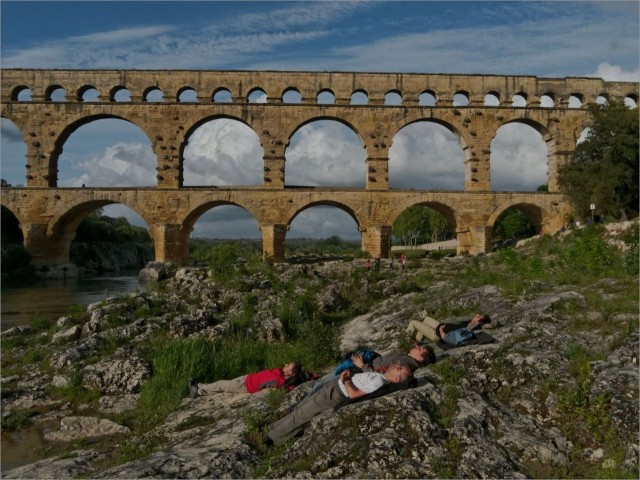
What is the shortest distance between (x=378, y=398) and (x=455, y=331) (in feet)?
8.18

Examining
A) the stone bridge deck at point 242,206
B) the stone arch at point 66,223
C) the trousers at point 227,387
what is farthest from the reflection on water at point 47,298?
the trousers at point 227,387

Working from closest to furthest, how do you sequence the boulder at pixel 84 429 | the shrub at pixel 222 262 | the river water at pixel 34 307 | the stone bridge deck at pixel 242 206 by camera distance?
1. the river water at pixel 34 307
2. the boulder at pixel 84 429
3. the shrub at pixel 222 262
4. the stone bridge deck at pixel 242 206

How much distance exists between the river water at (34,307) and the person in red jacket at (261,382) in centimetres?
237

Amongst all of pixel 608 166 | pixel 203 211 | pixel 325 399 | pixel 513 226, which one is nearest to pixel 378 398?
pixel 325 399

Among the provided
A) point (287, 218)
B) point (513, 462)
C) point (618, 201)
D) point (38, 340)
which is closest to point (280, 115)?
point (287, 218)

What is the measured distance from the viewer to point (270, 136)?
31.2m

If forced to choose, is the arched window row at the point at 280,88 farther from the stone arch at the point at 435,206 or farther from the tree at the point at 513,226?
the tree at the point at 513,226

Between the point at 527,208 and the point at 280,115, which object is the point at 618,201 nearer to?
the point at 527,208

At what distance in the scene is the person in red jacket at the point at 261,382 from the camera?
7.48m

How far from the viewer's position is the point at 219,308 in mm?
14750

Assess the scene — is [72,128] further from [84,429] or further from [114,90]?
[84,429]

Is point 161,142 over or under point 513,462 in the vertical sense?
over

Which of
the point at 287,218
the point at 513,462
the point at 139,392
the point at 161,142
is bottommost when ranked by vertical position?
the point at 139,392

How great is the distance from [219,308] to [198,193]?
56.8 feet
